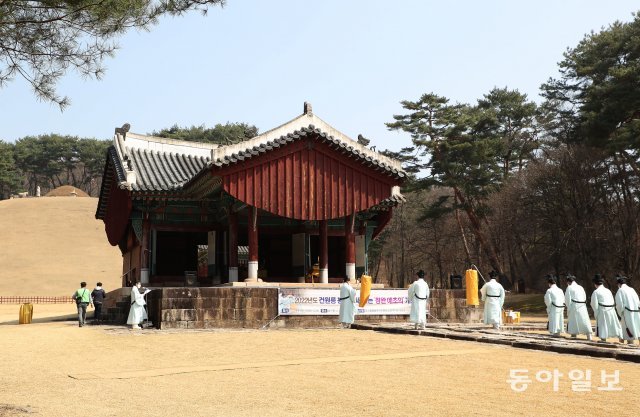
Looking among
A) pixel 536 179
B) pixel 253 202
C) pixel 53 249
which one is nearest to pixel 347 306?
pixel 253 202

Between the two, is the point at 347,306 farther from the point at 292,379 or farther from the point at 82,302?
the point at 292,379

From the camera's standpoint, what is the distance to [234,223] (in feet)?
74.5

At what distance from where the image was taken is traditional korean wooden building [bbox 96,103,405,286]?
71.2 ft

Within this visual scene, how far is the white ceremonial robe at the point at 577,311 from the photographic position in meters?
17.1

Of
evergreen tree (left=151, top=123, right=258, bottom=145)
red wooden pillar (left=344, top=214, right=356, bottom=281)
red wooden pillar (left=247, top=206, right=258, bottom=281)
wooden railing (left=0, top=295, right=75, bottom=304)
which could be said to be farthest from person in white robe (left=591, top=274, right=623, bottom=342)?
evergreen tree (left=151, top=123, right=258, bottom=145)

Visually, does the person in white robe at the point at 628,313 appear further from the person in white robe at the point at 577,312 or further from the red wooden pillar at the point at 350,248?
the red wooden pillar at the point at 350,248

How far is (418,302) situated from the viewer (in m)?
18.7

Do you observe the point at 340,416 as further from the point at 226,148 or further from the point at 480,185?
the point at 480,185

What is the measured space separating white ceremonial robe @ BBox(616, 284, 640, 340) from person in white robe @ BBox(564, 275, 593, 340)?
1050 millimetres

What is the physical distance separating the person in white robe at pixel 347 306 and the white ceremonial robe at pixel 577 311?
596cm

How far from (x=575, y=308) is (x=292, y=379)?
33.6 feet

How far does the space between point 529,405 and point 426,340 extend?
7624mm

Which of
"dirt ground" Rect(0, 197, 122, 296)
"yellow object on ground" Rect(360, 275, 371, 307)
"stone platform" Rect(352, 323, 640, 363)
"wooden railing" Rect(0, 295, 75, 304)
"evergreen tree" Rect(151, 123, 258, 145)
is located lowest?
"stone platform" Rect(352, 323, 640, 363)

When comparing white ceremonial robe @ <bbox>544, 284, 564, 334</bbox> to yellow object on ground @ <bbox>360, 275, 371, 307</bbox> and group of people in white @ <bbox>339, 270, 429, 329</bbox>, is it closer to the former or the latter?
group of people in white @ <bbox>339, 270, 429, 329</bbox>
